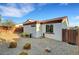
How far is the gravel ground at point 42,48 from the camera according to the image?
4395 mm

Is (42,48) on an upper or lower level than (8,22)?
lower

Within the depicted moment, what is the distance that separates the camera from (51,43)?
4453 mm

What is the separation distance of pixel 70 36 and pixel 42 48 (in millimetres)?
551

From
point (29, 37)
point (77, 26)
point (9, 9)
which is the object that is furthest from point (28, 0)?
point (77, 26)

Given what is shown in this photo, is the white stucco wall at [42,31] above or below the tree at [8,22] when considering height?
below

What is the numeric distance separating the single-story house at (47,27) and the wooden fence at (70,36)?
2.8 inches

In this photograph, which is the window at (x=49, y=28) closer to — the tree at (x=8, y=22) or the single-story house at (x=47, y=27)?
the single-story house at (x=47, y=27)

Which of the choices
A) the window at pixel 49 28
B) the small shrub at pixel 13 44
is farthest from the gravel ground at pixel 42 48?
the window at pixel 49 28

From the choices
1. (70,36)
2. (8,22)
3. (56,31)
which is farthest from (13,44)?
(70,36)

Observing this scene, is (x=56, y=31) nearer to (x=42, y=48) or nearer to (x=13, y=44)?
(x=42, y=48)

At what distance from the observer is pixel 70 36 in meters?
4.46

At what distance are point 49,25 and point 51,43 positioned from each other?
0.33 meters

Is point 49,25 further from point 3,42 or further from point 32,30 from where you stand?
point 3,42
